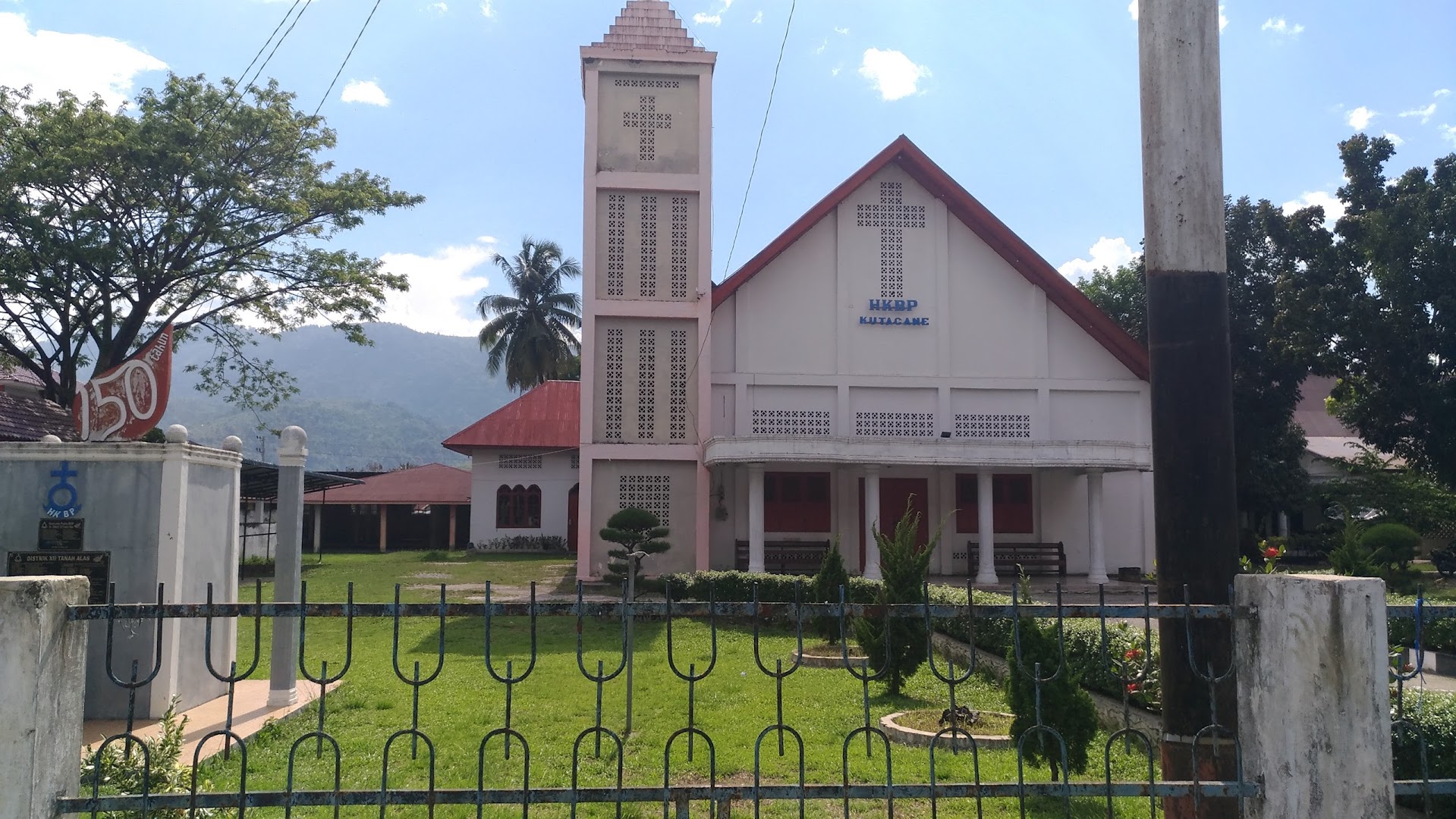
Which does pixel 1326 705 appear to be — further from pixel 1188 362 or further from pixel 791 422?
pixel 791 422

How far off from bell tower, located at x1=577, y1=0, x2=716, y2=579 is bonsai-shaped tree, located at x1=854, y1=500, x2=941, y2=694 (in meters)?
11.5

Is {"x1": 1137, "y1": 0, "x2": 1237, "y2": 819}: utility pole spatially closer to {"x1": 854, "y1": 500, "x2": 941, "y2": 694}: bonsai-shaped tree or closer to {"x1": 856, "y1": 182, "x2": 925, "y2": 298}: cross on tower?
{"x1": 854, "y1": 500, "x2": 941, "y2": 694}: bonsai-shaped tree

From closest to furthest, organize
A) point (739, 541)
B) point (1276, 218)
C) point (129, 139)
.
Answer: point (129, 139), point (739, 541), point (1276, 218)

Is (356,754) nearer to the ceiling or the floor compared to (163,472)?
nearer to the floor

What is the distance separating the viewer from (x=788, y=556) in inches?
871

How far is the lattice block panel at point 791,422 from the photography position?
73.9ft

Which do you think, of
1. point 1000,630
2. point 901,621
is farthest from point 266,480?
point 1000,630

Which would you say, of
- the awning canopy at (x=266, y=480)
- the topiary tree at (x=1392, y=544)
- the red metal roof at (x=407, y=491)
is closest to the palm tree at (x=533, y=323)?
the red metal roof at (x=407, y=491)

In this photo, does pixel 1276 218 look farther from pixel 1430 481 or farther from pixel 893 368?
pixel 893 368

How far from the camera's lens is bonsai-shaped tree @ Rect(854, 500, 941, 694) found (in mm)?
9469

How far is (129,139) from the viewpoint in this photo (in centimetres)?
1914

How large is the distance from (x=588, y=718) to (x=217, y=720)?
10.6ft

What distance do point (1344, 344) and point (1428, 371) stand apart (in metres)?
1.77

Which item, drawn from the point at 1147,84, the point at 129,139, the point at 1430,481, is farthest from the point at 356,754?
the point at 1430,481
